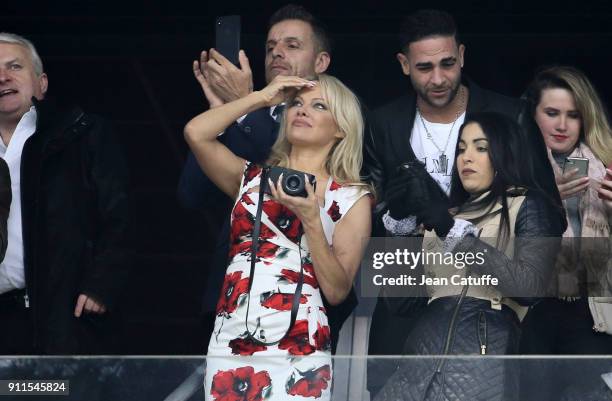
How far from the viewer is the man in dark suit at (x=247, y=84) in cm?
484

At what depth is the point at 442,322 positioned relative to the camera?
4711 mm

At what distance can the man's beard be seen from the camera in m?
4.96

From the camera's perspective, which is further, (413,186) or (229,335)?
(413,186)

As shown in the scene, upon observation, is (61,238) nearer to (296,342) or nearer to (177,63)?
(177,63)

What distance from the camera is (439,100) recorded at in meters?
4.97

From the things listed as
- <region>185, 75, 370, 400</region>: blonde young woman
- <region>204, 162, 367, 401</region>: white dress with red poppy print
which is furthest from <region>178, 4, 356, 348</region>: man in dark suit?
<region>204, 162, 367, 401</region>: white dress with red poppy print

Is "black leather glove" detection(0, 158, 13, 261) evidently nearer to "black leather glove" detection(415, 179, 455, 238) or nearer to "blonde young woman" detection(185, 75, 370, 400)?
"blonde young woman" detection(185, 75, 370, 400)

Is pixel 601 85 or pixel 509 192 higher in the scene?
pixel 601 85

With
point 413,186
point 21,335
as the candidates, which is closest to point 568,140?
point 413,186

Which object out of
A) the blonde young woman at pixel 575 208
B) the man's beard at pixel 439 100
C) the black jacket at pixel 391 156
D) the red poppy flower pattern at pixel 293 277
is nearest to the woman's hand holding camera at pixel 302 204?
the red poppy flower pattern at pixel 293 277

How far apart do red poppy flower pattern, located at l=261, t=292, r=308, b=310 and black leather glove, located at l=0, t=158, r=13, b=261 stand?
3.62 ft

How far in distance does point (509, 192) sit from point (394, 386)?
0.78m

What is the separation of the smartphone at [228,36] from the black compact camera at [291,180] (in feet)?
2.54

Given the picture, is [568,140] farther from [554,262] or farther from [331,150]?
[331,150]
